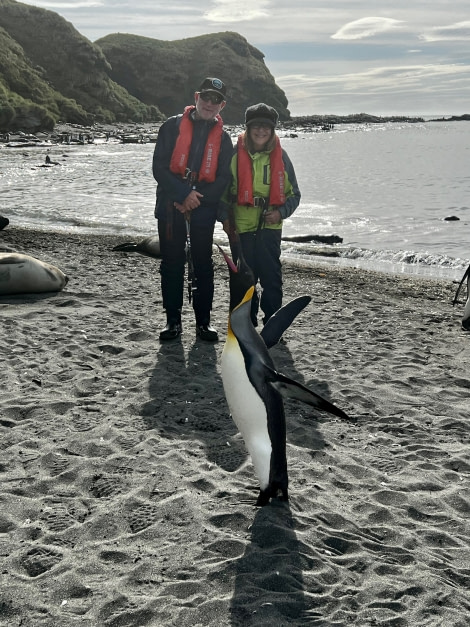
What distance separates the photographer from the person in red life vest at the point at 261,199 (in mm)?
6012

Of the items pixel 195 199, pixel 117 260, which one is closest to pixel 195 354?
pixel 195 199

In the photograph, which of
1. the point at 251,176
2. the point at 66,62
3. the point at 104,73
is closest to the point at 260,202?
the point at 251,176

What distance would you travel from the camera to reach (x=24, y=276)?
770cm

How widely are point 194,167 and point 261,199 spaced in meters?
0.70

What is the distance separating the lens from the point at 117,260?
1059 centimetres

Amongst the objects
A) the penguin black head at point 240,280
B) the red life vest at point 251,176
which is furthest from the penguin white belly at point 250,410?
the red life vest at point 251,176

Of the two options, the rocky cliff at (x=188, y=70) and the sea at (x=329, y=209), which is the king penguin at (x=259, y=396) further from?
the rocky cliff at (x=188, y=70)

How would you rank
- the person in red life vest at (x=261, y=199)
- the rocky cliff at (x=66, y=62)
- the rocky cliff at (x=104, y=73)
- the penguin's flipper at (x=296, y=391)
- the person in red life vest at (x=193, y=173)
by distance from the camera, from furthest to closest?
the rocky cliff at (x=66, y=62)
the rocky cliff at (x=104, y=73)
the person in red life vest at (x=261, y=199)
the person in red life vest at (x=193, y=173)
the penguin's flipper at (x=296, y=391)

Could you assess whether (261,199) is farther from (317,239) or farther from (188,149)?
(317,239)

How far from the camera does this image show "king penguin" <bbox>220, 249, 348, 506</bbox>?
3502mm

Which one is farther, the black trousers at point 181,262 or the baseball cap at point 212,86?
the black trousers at point 181,262

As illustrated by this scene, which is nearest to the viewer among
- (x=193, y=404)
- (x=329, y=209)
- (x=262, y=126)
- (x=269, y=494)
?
(x=269, y=494)

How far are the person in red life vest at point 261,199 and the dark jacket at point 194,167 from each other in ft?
0.56

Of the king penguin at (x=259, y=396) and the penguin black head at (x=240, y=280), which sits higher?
the penguin black head at (x=240, y=280)
